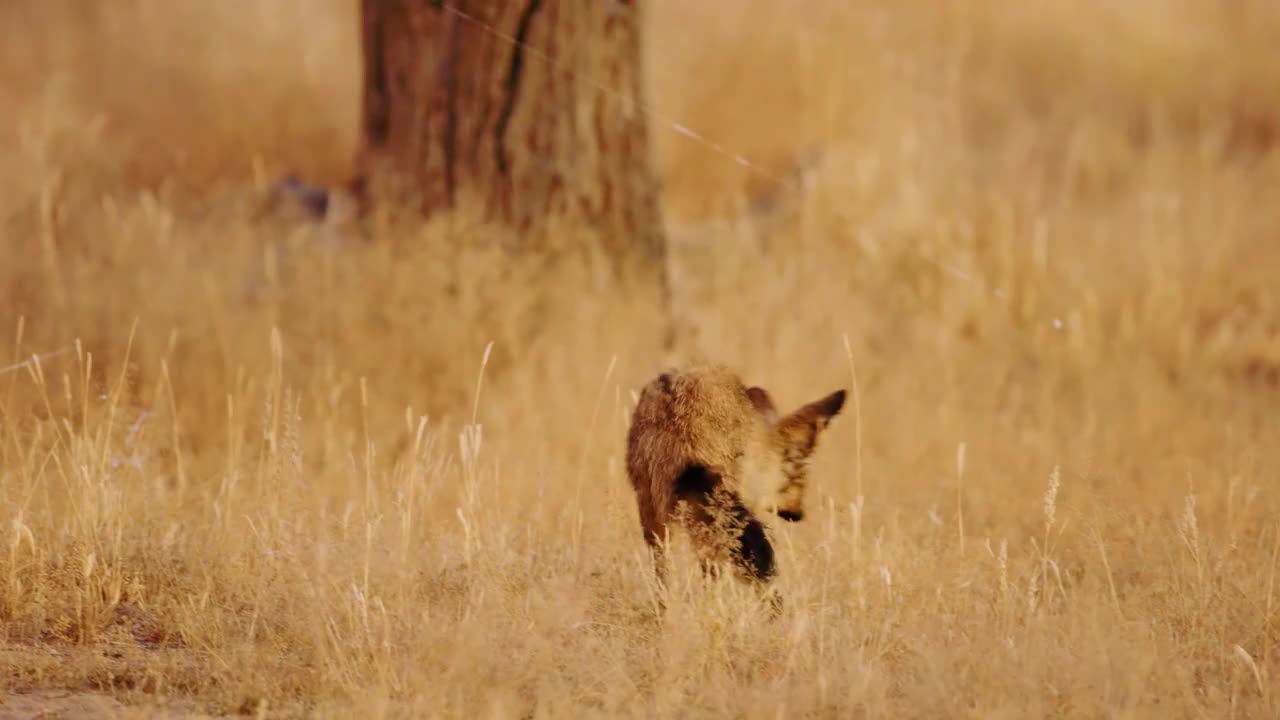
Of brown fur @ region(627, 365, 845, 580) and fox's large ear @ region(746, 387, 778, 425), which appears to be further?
fox's large ear @ region(746, 387, 778, 425)

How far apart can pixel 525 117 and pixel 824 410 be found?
3.20 meters

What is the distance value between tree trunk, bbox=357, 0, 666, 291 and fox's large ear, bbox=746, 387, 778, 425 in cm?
283

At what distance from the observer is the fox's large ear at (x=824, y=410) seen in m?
3.70

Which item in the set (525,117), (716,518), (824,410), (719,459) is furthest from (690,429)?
(525,117)

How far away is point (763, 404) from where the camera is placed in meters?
3.81

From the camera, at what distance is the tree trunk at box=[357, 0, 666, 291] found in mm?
6465

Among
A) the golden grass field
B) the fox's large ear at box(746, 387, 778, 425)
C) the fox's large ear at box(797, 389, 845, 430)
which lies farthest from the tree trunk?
the fox's large ear at box(797, 389, 845, 430)

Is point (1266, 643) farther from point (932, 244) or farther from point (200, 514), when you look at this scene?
point (932, 244)

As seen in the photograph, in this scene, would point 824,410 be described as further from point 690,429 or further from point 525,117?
point 525,117

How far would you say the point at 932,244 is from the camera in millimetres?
7598

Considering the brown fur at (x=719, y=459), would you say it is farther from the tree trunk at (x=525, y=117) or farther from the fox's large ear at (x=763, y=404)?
the tree trunk at (x=525, y=117)

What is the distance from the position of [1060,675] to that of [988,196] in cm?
531

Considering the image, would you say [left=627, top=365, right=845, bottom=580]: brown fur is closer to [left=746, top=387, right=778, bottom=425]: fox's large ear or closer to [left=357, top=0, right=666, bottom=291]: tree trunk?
[left=746, top=387, right=778, bottom=425]: fox's large ear

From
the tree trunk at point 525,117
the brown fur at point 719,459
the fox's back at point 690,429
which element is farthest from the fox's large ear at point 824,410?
the tree trunk at point 525,117
